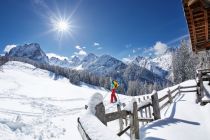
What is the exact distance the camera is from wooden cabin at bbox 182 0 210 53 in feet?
15.2

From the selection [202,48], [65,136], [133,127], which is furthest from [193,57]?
[133,127]

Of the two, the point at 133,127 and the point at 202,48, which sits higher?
the point at 202,48

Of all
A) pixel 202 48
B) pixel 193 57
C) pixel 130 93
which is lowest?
pixel 130 93

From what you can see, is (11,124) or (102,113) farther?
(11,124)

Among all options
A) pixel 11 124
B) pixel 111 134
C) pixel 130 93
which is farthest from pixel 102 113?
pixel 130 93

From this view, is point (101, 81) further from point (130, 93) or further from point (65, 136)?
point (65, 136)

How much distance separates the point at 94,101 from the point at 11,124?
12.1m

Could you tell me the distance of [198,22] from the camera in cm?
716

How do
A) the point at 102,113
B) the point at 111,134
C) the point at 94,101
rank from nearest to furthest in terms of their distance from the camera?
the point at 111,134, the point at 94,101, the point at 102,113

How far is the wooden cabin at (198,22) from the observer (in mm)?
4629

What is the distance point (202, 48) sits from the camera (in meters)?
11.4

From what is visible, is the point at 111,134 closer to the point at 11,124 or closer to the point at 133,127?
the point at 133,127

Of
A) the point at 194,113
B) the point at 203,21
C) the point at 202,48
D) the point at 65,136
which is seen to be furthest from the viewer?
the point at 65,136

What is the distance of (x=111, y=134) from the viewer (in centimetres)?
155
